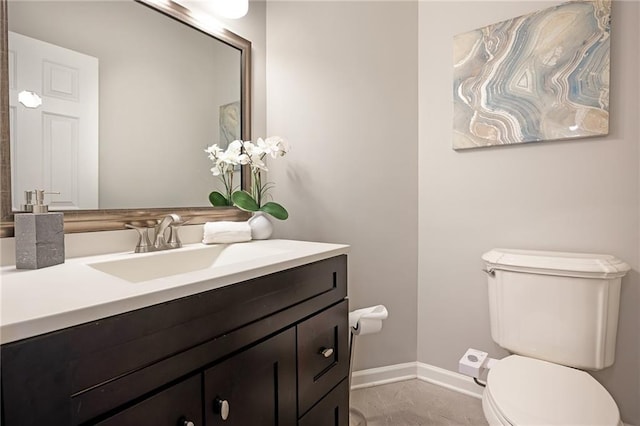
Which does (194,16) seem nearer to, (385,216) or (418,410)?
(385,216)

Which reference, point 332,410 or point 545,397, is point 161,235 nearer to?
point 332,410

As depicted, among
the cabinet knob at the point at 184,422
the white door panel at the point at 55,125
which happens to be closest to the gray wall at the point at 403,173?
the white door panel at the point at 55,125

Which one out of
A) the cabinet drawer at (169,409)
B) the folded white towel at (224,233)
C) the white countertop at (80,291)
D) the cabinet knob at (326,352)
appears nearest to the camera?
the white countertop at (80,291)

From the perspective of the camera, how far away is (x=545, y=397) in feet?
3.32

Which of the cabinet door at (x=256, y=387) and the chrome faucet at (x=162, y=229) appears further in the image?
the chrome faucet at (x=162, y=229)

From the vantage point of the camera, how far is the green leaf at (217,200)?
1440 mm

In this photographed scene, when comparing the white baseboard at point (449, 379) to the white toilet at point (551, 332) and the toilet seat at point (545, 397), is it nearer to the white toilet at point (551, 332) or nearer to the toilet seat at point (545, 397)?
the white toilet at point (551, 332)

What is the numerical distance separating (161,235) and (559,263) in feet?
4.86

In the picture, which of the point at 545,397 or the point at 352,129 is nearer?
the point at 545,397

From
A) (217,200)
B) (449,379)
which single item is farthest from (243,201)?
(449,379)

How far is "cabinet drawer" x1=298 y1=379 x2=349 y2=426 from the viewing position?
104 centimetres

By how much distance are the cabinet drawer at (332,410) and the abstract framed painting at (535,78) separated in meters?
1.28

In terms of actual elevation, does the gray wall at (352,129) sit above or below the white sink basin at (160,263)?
above

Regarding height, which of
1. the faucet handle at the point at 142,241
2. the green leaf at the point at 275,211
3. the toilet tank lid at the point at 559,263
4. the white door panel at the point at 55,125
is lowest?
the toilet tank lid at the point at 559,263
